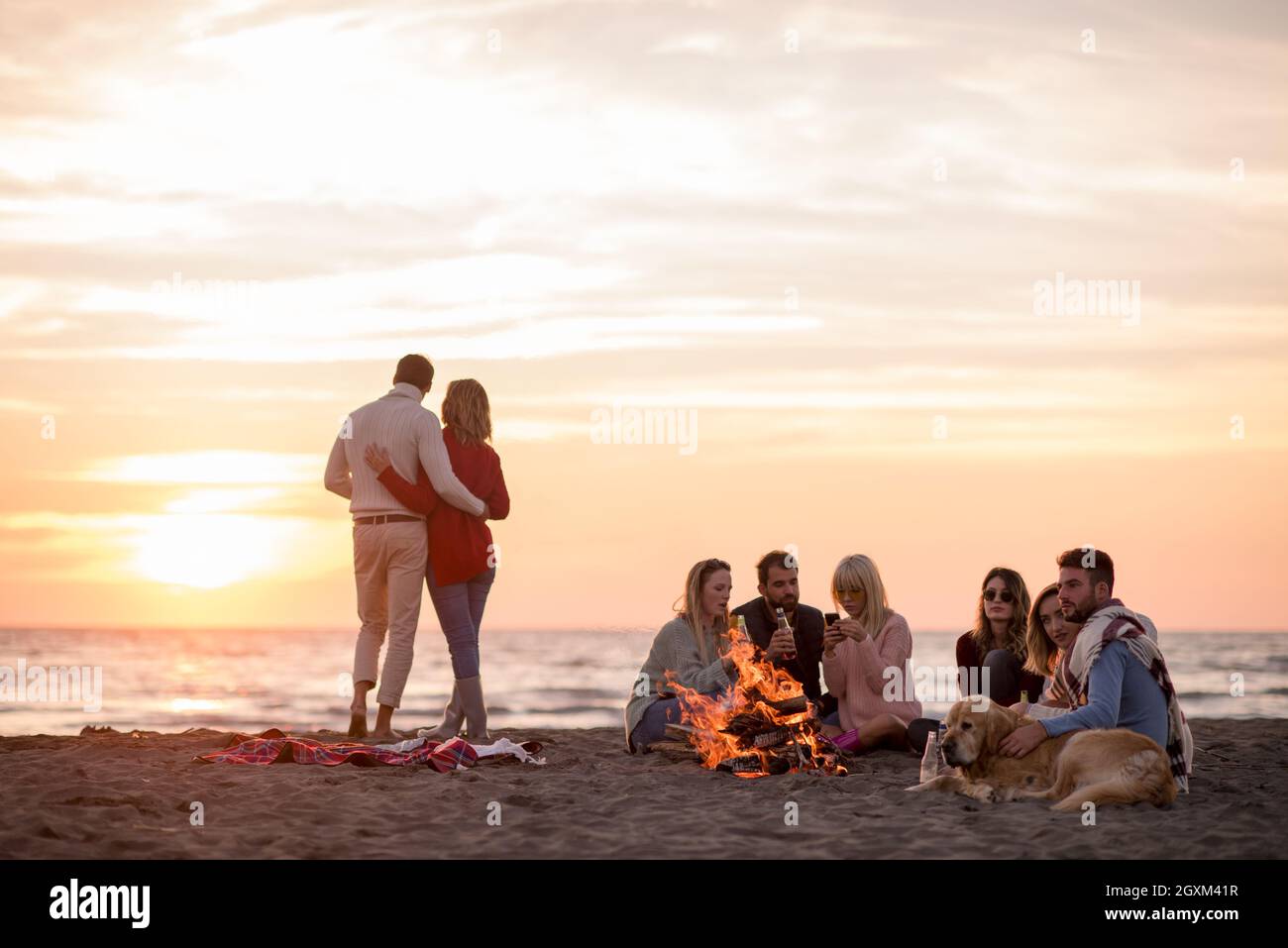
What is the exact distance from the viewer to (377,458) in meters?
9.02

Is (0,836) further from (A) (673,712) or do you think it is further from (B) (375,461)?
(A) (673,712)

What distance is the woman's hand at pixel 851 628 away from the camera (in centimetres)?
862

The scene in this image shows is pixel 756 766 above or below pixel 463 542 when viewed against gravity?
below

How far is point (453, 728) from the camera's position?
963 cm

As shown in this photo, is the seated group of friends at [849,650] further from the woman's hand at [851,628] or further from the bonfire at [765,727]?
the bonfire at [765,727]

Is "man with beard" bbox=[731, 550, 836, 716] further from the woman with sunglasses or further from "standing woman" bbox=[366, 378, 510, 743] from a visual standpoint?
"standing woman" bbox=[366, 378, 510, 743]

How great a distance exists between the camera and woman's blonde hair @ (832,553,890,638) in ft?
29.6

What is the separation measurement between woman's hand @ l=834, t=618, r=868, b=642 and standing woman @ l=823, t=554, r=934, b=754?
168 millimetres

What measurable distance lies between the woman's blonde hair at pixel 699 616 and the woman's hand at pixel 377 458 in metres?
2.28

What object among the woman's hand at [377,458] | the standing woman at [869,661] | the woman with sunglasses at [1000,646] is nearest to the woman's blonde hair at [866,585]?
the standing woman at [869,661]

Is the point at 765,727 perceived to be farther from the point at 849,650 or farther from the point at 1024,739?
the point at 1024,739

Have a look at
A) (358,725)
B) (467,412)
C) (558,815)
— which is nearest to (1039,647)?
(558,815)

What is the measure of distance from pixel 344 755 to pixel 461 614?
1376 millimetres

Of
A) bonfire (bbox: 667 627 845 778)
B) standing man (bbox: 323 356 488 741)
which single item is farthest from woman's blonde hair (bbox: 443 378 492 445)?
bonfire (bbox: 667 627 845 778)
